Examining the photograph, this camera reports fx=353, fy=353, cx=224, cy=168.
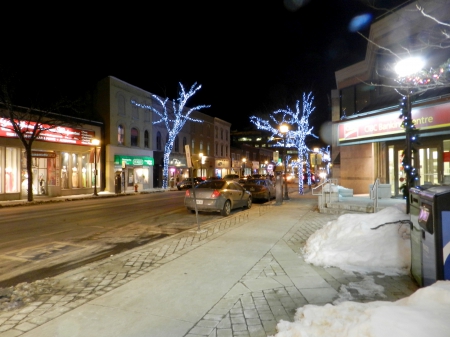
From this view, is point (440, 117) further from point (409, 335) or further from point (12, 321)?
point (12, 321)

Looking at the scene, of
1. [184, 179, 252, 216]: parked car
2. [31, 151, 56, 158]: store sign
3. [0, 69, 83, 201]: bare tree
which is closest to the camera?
[184, 179, 252, 216]: parked car

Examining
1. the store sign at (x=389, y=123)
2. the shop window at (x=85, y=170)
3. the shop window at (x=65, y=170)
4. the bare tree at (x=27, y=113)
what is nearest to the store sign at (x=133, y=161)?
the shop window at (x=85, y=170)

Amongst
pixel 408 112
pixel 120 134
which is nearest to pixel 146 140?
pixel 120 134

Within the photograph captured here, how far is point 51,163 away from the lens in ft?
88.8

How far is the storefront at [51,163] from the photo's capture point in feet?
76.2

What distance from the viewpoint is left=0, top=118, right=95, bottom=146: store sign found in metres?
22.8

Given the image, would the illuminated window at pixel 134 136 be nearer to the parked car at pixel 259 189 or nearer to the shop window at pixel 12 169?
the shop window at pixel 12 169

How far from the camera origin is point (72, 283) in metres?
5.77

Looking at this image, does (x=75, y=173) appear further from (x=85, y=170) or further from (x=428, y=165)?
(x=428, y=165)

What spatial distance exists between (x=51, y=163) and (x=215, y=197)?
18186 mm

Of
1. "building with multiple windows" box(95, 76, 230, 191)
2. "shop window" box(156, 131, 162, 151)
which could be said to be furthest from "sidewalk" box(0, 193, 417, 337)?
"shop window" box(156, 131, 162, 151)

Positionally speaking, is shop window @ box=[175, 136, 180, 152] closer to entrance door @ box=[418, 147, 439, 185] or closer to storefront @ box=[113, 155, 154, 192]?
storefront @ box=[113, 155, 154, 192]

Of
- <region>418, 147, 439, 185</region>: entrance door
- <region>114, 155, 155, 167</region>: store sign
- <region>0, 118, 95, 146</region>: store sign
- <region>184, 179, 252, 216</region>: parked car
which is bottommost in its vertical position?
<region>184, 179, 252, 216</region>: parked car

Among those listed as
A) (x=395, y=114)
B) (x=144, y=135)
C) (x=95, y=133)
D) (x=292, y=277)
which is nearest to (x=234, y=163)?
(x=144, y=135)
